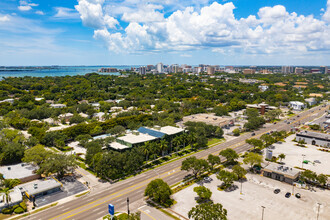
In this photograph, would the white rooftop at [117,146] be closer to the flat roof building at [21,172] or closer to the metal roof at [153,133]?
the metal roof at [153,133]

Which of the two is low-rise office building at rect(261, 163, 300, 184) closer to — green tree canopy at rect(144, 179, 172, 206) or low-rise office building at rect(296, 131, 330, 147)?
green tree canopy at rect(144, 179, 172, 206)

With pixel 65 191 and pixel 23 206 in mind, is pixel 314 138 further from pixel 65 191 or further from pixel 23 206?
pixel 23 206

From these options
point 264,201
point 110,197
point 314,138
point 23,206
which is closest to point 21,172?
point 23,206

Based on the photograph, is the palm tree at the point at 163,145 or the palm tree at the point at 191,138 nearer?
the palm tree at the point at 163,145

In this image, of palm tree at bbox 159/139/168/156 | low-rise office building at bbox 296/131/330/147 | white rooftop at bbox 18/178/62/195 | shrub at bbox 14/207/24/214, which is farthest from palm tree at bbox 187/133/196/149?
shrub at bbox 14/207/24/214

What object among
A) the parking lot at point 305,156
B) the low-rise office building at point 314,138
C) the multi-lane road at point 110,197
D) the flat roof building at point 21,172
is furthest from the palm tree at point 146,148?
the low-rise office building at point 314,138

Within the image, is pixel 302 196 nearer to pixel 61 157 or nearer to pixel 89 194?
pixel 89 194

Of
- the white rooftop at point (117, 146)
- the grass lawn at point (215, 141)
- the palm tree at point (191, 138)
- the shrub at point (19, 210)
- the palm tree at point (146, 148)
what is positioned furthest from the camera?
the grass lawn at point (215, 141)
